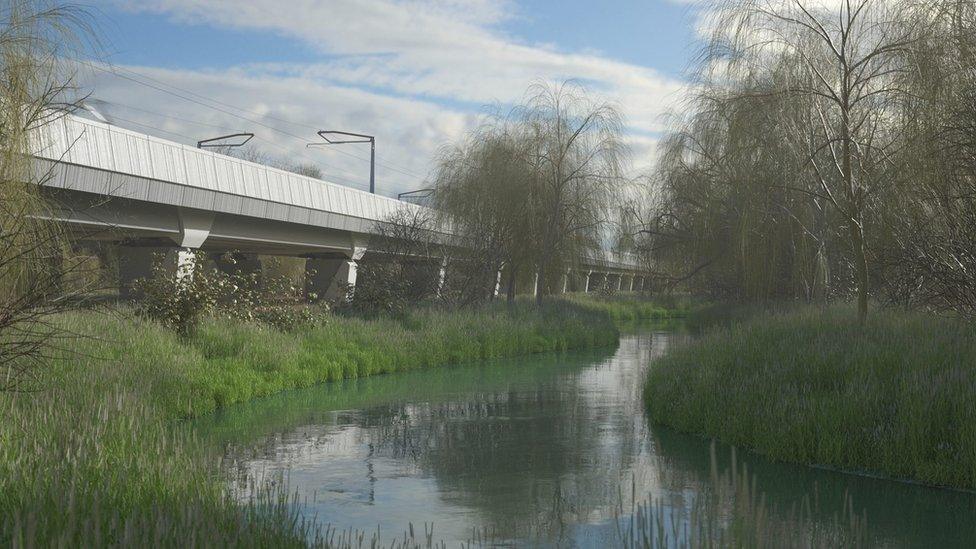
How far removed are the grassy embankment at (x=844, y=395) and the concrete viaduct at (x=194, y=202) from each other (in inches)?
375

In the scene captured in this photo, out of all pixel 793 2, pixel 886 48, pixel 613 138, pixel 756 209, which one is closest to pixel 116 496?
pixel 886 48

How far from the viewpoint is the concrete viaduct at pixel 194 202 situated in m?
19.8

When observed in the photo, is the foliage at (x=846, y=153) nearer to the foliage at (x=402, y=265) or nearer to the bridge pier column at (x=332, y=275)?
the foliage at (x=402, y=265)

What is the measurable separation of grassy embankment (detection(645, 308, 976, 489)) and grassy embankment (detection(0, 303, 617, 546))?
569cm

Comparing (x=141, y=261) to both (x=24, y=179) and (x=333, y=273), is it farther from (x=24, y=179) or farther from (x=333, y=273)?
(x=24, y=179)

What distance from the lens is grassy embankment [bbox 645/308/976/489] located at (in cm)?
930

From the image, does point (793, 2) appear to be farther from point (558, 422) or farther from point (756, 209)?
point (558, 422)

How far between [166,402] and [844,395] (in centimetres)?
841

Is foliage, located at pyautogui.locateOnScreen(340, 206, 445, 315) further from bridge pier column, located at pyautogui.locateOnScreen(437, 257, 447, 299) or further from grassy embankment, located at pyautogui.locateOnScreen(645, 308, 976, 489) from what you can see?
grassy embankment, located at pyautogui.locateOnScreen(645, 308, 976, 489)

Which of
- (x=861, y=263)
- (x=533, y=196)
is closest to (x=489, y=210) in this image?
(x=533, y=196)

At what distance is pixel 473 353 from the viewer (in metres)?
22.5

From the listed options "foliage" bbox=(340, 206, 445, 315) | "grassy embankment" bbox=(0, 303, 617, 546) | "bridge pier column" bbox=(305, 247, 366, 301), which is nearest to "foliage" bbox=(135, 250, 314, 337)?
"grassy embankment" bbox=(0, 303, 617, 546)

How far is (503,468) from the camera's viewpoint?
1016cm

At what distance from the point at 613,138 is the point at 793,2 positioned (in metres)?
15.5
